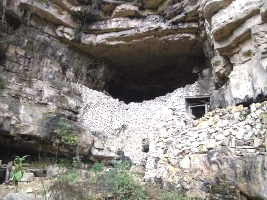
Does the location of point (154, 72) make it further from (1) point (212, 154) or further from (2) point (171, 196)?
(2) point (171, 196)

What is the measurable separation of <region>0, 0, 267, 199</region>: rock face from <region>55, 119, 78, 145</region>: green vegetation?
1.7 inches

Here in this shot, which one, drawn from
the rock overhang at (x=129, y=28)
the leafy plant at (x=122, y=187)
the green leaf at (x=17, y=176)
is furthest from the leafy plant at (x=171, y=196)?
the rock overhang at (x=129, y=28)

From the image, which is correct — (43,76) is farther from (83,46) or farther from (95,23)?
(95,23)

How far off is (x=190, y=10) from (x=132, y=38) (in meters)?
3.53

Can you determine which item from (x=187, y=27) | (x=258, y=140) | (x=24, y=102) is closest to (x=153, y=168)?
(x=258, y=140)

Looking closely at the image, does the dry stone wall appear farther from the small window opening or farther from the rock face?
the small window opening

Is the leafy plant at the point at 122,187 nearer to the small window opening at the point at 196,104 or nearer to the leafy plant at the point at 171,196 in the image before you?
the leafy plant at the point at 171,196

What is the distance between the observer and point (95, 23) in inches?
536

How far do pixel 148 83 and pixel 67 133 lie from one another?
9.14 m

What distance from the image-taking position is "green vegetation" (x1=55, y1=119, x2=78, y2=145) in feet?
33.1

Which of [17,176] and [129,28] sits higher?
[129,28]

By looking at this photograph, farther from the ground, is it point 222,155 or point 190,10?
point 190,10

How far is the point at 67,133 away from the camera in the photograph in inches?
404

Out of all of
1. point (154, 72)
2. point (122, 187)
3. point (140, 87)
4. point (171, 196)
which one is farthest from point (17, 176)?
point (140, 87)
